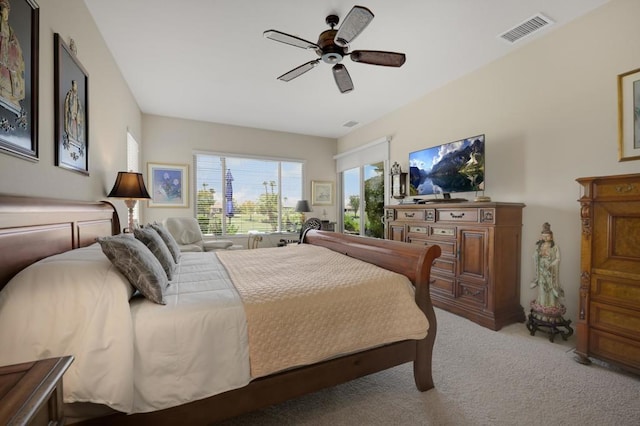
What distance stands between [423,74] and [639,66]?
1.88m

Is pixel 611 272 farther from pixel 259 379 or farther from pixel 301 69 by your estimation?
pixel 301 69

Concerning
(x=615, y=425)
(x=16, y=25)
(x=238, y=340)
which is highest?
(x=16, y=25)

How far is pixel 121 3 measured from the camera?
7.47 ft

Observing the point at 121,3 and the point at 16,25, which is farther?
the point at 121,3

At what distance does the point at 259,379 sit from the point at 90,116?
260cm

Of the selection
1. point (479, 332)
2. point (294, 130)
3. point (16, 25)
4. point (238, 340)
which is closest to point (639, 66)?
point (479, 332)

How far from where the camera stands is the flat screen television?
3.31m

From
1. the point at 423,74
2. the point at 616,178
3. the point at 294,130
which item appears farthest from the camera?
the point at 294,130

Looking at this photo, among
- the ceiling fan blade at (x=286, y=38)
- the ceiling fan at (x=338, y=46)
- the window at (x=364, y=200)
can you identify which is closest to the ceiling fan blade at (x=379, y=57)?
the ceiling fan at (x=338, y=46)

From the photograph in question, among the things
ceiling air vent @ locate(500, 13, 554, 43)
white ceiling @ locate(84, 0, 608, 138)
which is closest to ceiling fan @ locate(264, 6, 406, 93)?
white ceiling @ locate(84, 0, 608, 138)

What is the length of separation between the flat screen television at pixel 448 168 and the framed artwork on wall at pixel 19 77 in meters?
3.74

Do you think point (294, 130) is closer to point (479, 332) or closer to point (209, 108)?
point (209, 108)

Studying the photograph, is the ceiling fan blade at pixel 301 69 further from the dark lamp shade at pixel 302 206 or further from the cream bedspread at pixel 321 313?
the dark lamp shade at pixel 302 206

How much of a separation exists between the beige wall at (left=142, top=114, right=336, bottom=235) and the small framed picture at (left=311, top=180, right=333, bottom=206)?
0.11m
